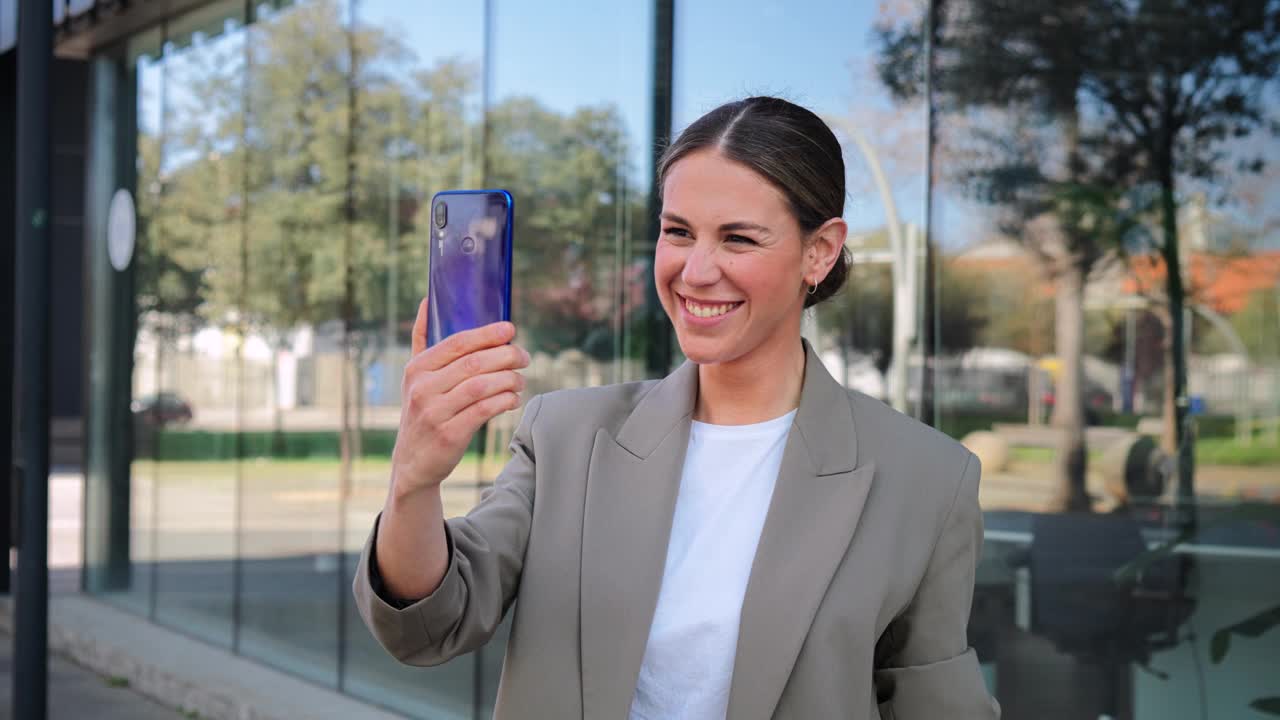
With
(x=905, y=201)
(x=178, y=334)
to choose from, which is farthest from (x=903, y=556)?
(x=178, y=334)

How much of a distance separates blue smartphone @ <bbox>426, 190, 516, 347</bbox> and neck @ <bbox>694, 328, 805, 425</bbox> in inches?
20.1

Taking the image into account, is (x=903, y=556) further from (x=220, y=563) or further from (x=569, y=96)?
(x=220, y=563)

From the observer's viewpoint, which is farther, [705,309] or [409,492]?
[705,309]

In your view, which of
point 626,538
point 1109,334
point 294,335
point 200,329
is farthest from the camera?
point 200,329

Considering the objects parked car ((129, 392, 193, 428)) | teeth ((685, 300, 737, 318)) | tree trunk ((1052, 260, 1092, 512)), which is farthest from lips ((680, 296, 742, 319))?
parked car ((129, 392, 193, 428))

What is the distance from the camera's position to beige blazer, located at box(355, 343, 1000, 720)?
189cm

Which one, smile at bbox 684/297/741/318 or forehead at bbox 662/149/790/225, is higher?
forehead at bbox 662/149/790/225

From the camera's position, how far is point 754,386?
2.09 m

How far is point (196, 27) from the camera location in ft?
31.4

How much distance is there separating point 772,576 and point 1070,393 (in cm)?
444

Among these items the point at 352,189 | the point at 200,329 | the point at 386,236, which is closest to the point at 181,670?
the point at 200,329

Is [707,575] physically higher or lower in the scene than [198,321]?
lower

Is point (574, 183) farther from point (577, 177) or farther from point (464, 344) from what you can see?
point (464, 344)

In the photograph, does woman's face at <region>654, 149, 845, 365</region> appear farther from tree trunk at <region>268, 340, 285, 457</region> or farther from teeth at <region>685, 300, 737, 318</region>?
tree trunk at <region>268, 340, 285, 457</region>
